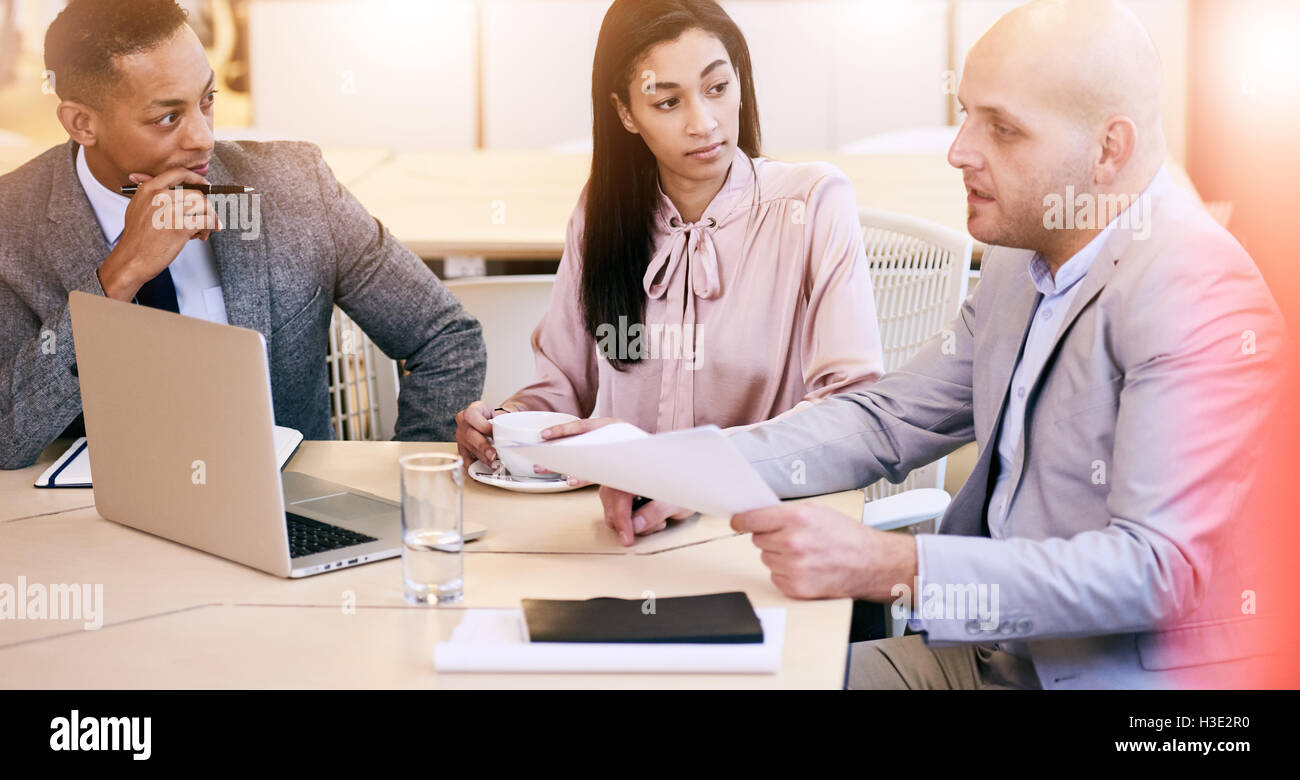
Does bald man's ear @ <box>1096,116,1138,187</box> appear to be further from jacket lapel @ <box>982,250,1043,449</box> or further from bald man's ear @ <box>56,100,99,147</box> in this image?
bald man's ear @ <box>56,100,99,147</box>

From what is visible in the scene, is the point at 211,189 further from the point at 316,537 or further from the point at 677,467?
the point at 677,467

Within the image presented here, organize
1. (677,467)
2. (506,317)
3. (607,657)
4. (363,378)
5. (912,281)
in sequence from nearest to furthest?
(607,657)
(677,467)
(912,281)
(363,378)
(506,317)

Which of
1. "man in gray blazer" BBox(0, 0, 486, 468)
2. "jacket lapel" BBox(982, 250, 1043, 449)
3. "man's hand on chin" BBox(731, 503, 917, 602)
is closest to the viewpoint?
"man's hand on chin" BBox(731, 503, 917, 602)

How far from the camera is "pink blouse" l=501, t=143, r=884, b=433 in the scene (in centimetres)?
179

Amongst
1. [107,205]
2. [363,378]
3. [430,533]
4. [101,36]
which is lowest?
[363,378]

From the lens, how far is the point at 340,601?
1095 millimetres

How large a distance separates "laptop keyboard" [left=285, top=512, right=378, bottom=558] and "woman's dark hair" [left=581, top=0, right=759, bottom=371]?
2.26ft

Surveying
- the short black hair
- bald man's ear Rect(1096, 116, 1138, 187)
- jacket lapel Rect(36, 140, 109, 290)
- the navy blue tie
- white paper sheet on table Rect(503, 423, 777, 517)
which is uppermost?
the short black hair

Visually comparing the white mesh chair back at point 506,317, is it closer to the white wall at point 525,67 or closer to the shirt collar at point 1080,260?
the shirt collar at point 1080,260

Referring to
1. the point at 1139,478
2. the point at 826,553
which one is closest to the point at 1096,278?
the point at 1139,478

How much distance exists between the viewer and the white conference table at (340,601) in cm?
94

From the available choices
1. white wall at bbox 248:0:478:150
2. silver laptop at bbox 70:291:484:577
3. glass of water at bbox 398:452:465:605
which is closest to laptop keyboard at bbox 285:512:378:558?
silver laptop at bbox 70:291:484:577

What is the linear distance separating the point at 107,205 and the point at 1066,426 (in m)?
1.39
